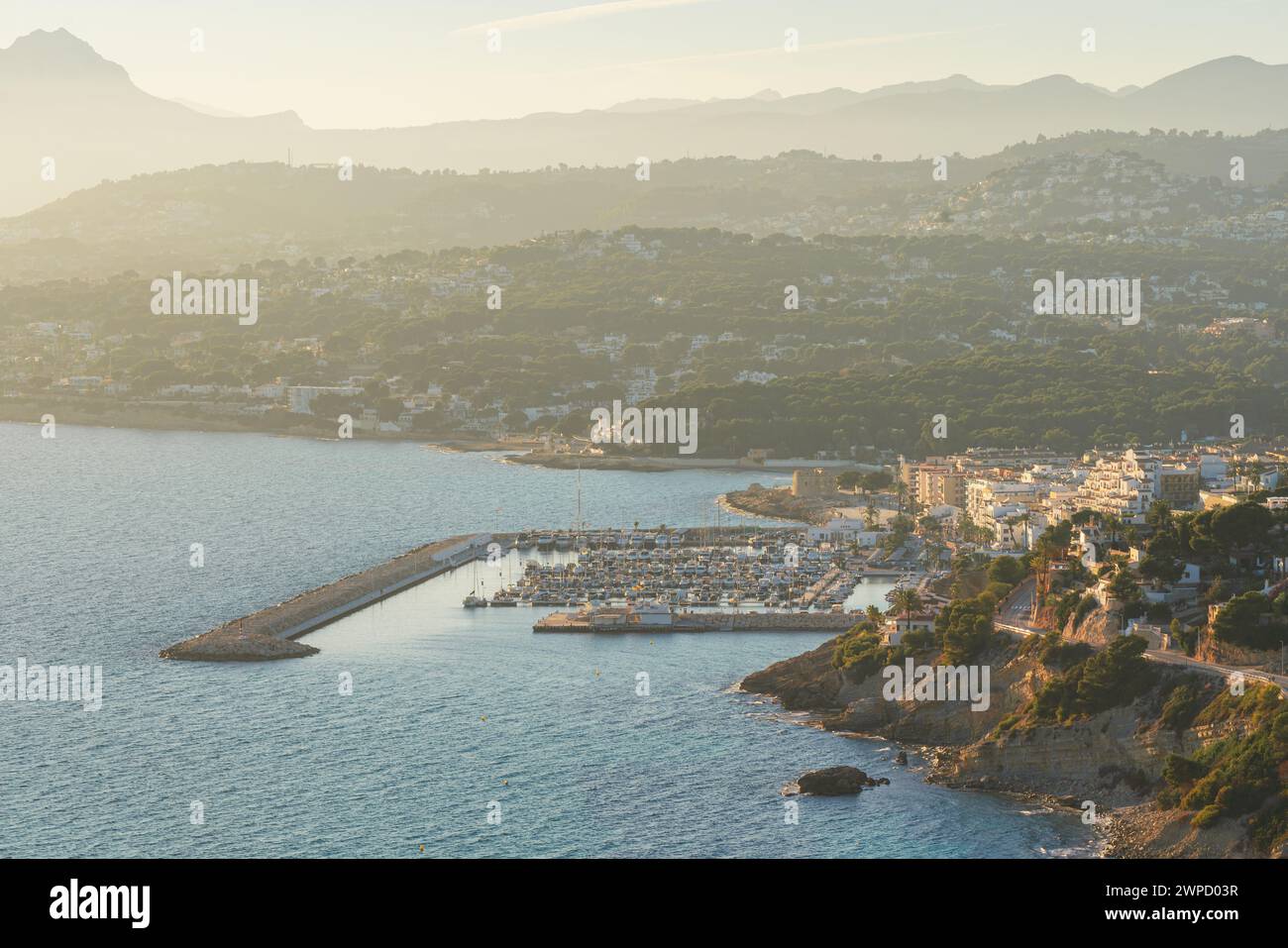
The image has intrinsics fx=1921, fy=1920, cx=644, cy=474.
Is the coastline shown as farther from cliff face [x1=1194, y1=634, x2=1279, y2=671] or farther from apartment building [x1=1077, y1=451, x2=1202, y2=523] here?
apartment building [x1=1077, y1=451, x2=1202, y2=523]

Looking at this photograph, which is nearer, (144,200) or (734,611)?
(734,611)

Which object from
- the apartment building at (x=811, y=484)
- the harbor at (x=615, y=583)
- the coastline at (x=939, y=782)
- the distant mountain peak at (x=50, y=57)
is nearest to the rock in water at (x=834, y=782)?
the coastline at (x=939, y=782)

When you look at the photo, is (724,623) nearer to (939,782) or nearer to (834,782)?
(939,782)

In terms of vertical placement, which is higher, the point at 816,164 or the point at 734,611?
the point at 816,164

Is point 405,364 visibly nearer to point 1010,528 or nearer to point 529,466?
point 529,466

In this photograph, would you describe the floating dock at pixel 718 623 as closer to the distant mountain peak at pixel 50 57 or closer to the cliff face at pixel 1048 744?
the cliff face at pixel 1048 744

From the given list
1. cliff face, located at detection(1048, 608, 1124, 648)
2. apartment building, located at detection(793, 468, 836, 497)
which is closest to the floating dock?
cliff face, located at detection(1048, 608, 1124, 648)
